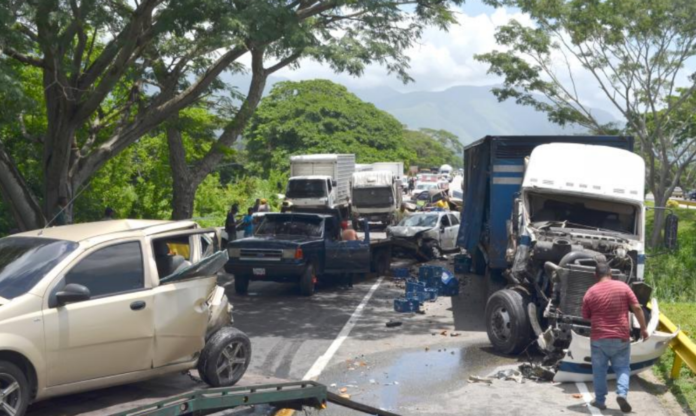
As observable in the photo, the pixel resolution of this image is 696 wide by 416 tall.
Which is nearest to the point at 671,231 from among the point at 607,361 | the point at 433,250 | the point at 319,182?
the point at 607,361

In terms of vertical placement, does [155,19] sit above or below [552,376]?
above

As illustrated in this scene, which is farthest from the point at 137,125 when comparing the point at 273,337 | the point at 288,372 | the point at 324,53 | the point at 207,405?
the point at 207,405

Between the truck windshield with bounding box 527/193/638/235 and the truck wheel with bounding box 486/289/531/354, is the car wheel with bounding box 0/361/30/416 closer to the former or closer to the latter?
the truck wheel with bounding box 486/289/531/354

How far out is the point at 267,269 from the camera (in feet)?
53.3

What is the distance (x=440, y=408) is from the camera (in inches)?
348

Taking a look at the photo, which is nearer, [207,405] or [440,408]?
[207,405]

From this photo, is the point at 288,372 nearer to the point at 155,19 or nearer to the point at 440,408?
the point at 440,408

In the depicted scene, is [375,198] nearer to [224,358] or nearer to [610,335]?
[610,335]

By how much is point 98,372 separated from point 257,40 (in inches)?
333

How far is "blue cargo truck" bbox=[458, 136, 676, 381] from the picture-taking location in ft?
34.6

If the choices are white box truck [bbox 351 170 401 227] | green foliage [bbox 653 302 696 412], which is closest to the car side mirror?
green foliage [bbox 653 302 696 412]

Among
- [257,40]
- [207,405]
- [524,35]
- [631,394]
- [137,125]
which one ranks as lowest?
[631,394]

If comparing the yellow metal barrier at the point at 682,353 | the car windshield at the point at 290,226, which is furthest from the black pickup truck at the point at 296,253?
the yellow metal barrier at the point at 682,353

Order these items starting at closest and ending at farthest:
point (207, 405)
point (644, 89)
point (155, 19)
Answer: point (207, 405)
point (155, 19)
point (644, 89)
